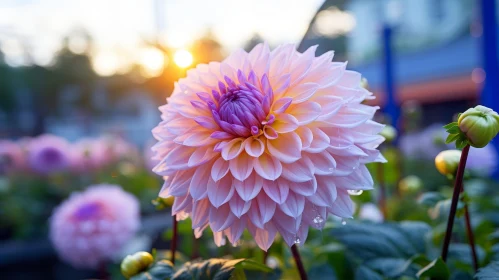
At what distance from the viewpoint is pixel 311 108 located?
42 centimetres

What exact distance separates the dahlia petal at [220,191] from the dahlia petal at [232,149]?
0.10 feet

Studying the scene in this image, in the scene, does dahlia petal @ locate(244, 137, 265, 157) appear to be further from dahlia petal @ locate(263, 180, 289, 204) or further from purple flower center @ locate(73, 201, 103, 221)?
purple flower center @ locate(73, 201, 103, 221)

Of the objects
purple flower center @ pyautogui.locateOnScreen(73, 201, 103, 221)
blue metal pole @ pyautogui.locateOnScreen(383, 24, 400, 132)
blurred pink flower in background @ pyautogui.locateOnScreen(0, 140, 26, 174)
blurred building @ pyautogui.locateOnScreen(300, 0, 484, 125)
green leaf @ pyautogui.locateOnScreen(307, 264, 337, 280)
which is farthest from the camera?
blurred building @ pyautogui.locateOnScreen(300, 0, 484, 125)

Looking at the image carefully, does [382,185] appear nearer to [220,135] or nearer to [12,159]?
[220,135]

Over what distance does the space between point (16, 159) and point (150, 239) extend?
3.71ft

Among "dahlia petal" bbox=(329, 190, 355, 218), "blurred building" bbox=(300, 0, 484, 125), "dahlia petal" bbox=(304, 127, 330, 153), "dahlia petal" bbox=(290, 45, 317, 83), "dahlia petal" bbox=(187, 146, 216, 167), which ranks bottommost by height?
"dahlia petal" bbox=(329, 190, 355, 218)

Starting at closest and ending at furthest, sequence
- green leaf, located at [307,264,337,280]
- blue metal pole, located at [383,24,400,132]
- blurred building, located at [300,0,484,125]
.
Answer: green leaf, located at [307,264,337,280] < blue metal pole, located at [383,24,400,132] < blurred building, located at [300,0,484,125]

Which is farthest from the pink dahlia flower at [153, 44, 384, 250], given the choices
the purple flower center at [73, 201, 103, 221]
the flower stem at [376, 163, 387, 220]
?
the purple flower center at [73, 201, 103, 221]

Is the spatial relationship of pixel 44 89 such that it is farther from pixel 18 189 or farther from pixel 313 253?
pixel 313 253

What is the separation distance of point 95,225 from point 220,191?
31.1 inches

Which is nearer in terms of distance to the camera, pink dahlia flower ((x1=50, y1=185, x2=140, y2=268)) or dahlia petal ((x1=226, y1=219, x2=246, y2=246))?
dahlia petal ((x1=226, y1=219, x2=246, y2=246))

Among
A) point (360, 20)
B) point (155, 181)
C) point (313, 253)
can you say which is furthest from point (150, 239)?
point (360, 20)

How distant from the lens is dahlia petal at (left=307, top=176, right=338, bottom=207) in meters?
0.39

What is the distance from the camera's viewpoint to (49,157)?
210 centimetres
